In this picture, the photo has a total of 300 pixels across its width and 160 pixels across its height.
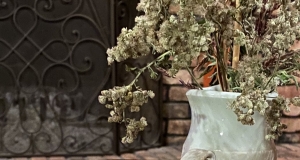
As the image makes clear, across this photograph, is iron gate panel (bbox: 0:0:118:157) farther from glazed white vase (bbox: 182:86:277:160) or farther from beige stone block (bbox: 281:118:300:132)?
glazed white vase (bbox: 182:86:277:160)

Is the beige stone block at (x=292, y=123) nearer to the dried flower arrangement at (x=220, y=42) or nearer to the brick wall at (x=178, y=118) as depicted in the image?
the brick wall at (x=178, y=118)

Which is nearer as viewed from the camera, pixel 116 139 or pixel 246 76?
pixel 246 76

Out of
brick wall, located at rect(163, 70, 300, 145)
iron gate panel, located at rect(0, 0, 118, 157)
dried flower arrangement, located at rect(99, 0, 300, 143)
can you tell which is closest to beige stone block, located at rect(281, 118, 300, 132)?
brick wall, located at rect(163, 70, 300, 145)

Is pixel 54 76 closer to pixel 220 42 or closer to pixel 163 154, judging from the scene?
pixel 163 154

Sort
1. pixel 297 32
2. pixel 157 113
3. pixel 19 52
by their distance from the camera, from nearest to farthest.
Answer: pixel 297 32 < pixel 19 52 < pixel 157 113

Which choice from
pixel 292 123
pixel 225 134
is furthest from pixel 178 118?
pixel 225 134

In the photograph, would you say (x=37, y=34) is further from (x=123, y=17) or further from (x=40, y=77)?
(x=123, y=17)

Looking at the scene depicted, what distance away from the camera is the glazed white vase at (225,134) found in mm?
509

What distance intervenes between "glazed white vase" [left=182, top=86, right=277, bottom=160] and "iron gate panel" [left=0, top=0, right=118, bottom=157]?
974 mm

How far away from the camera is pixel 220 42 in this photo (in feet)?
1.65

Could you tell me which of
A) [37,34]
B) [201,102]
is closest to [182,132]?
[37,34]

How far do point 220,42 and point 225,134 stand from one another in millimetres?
121

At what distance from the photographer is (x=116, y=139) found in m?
1.49

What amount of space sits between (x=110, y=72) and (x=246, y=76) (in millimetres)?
1044
